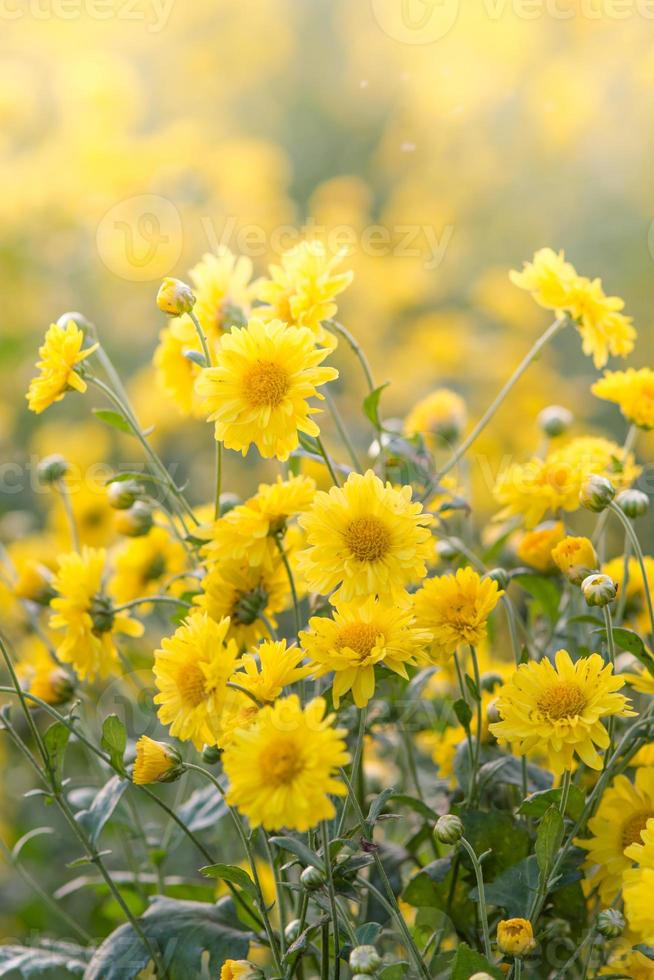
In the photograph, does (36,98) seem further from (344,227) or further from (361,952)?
(361,952)

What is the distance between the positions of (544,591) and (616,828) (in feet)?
0.70

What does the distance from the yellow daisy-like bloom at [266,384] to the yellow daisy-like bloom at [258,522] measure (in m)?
0.04

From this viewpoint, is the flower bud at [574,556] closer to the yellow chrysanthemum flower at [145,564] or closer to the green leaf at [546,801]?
the green leaf at [546,801]

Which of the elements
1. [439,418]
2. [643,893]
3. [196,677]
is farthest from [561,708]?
[439,418]

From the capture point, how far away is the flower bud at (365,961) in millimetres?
559

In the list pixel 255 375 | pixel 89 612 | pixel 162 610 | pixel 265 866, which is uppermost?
pixel 255 375

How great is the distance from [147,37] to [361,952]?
3.09 meters

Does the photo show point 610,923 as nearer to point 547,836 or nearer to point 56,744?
point 547,836

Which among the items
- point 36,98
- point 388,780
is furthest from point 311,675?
point 36,98

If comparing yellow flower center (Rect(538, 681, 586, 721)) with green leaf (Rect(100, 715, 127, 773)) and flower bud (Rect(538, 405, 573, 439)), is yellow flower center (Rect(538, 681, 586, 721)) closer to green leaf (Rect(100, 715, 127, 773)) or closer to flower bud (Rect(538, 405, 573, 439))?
green leaf (Rect(100, 715, 127, 773))

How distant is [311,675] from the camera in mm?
647
